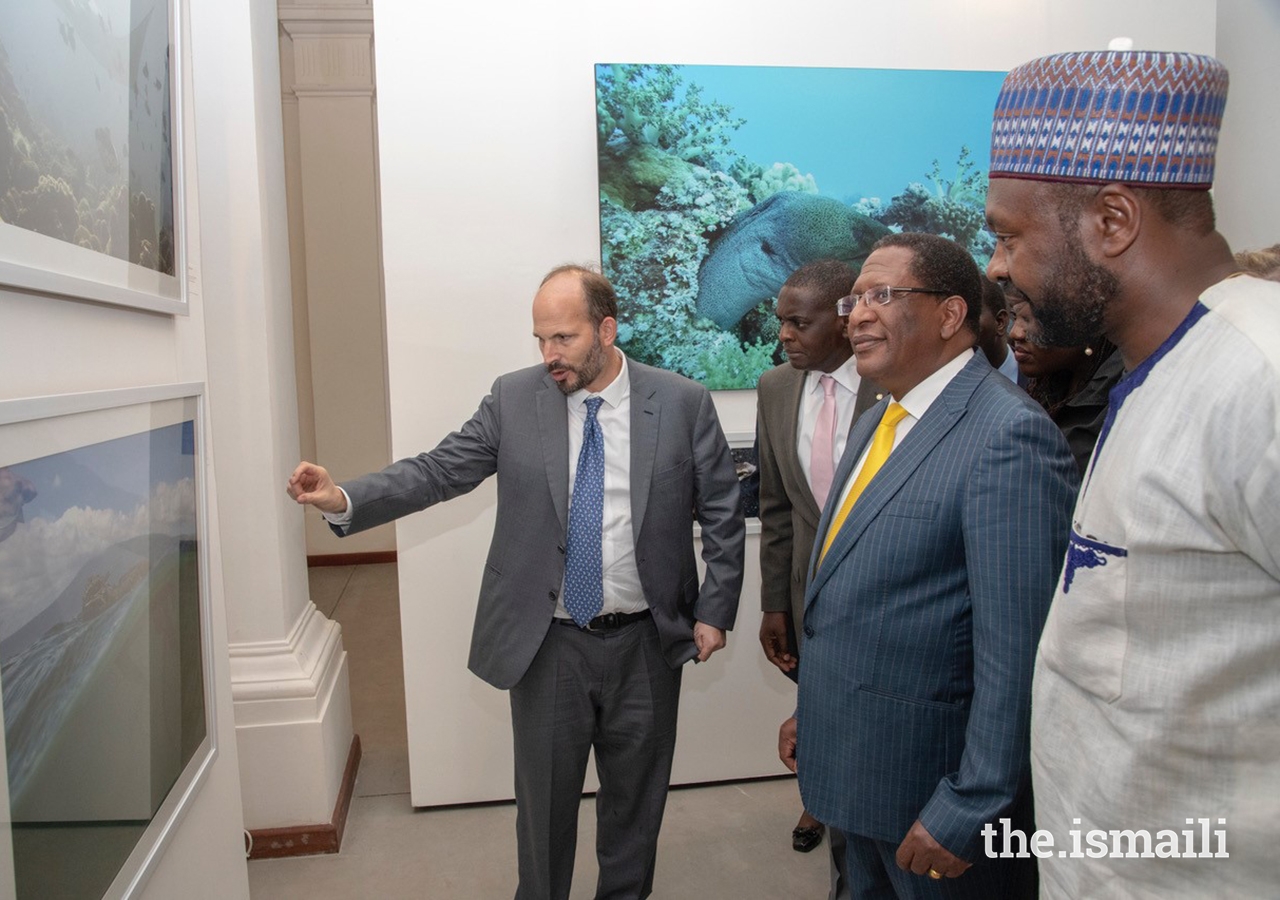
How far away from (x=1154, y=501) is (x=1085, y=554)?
0.13 metres

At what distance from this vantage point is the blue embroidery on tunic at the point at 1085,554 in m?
1.07

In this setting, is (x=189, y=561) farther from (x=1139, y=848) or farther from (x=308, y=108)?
(x=308, y=108)

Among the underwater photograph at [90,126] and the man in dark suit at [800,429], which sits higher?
the underwater photograph at [90,126]

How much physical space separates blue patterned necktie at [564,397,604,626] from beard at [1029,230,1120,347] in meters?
1.57

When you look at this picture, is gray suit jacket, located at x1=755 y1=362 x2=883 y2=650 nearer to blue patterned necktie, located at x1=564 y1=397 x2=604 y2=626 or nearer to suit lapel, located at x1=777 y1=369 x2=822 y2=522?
suit lapel, located at x1=777 y1=369 x2=822 y2=522

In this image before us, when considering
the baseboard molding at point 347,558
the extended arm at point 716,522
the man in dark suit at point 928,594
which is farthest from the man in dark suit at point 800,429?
the baseboard molding at point 347,558

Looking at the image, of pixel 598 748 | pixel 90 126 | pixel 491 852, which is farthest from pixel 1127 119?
pixel 491 852

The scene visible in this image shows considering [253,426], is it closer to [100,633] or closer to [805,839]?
[100,633]

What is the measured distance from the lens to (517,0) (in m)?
3.38

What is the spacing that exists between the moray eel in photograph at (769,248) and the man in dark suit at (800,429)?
0.57 meters

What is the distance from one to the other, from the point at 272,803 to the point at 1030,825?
104 inches

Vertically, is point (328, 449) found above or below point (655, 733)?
above

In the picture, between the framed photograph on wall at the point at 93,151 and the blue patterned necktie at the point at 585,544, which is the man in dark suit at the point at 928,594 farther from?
the framed photograph on wall at the point at 93,151

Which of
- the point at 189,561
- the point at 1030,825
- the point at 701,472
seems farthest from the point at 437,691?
the point at 1030,825
